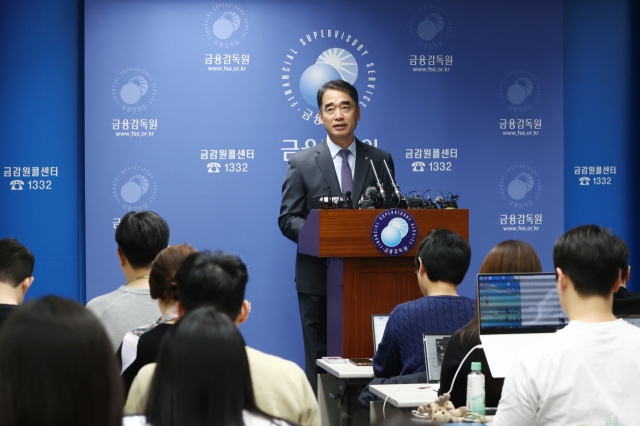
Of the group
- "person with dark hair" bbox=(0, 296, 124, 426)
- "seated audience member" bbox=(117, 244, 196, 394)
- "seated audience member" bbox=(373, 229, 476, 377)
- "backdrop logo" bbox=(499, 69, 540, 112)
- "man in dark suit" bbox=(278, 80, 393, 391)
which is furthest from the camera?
"backdrop logo" bbox=(499, 69, 540, 112)

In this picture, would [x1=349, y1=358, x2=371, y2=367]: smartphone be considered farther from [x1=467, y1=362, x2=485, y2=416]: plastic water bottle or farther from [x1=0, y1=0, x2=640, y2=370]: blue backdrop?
[x1=0, y1=0, x2=640, y2=370]: blue backdrop

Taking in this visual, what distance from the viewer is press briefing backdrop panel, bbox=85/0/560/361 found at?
5875mm

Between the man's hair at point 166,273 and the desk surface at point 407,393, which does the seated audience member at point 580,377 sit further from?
the man's hair at point 166,273

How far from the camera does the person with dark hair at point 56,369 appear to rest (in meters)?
1.15

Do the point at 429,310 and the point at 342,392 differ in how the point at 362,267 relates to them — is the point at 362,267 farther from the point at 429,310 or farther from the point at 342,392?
the point at 429,310

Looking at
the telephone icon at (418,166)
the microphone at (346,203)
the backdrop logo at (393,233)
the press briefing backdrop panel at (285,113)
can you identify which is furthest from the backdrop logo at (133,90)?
the backdrop logo at (393,233)

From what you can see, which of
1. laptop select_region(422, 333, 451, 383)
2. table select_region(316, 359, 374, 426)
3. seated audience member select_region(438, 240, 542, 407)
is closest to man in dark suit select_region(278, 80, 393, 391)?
table select_region(316, 359, 374, 426)

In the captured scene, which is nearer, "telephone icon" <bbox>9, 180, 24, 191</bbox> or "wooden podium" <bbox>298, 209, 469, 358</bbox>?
"wooden podium" <bbox>298, 209, 469, 358</bbox>

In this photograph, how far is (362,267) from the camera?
4.32 metres

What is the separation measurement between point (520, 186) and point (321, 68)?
176cm

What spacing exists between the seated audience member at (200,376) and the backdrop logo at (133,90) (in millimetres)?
4637

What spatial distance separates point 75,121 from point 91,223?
29.6 inches

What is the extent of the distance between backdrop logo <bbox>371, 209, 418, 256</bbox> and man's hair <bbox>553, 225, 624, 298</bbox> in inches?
75.8

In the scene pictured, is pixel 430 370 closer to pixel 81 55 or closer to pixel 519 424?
pixel 519 424
